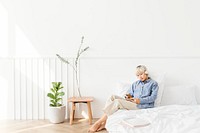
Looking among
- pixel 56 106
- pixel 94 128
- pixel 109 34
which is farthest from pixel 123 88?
pixel 56 106

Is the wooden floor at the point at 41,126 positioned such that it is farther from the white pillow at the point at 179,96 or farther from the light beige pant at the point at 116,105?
the white pillow at the point at 179,96

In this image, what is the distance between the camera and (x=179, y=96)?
368 centimetres

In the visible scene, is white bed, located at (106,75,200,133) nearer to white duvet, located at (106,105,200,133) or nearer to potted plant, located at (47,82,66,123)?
white duvet, located at (106,105,200,133)

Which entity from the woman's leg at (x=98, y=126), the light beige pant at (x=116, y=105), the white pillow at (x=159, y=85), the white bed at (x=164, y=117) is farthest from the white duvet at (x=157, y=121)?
the white pillow at (x=159, y=85)

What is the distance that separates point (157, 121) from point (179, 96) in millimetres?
1331

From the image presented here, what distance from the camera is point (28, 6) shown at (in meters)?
3.96

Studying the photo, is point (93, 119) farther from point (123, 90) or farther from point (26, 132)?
point (26, 132)

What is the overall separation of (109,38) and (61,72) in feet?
3.00

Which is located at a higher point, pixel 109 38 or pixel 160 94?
pixel 109 38

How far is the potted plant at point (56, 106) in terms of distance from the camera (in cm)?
371

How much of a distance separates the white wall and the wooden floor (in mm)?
672

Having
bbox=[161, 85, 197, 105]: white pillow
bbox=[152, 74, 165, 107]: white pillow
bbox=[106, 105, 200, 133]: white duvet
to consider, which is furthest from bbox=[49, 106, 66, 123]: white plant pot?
bbox=[161, 85, 197, 105]: white pillow

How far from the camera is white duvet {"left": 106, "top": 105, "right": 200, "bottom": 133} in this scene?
223 cm

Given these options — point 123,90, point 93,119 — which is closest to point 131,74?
point 123,90
